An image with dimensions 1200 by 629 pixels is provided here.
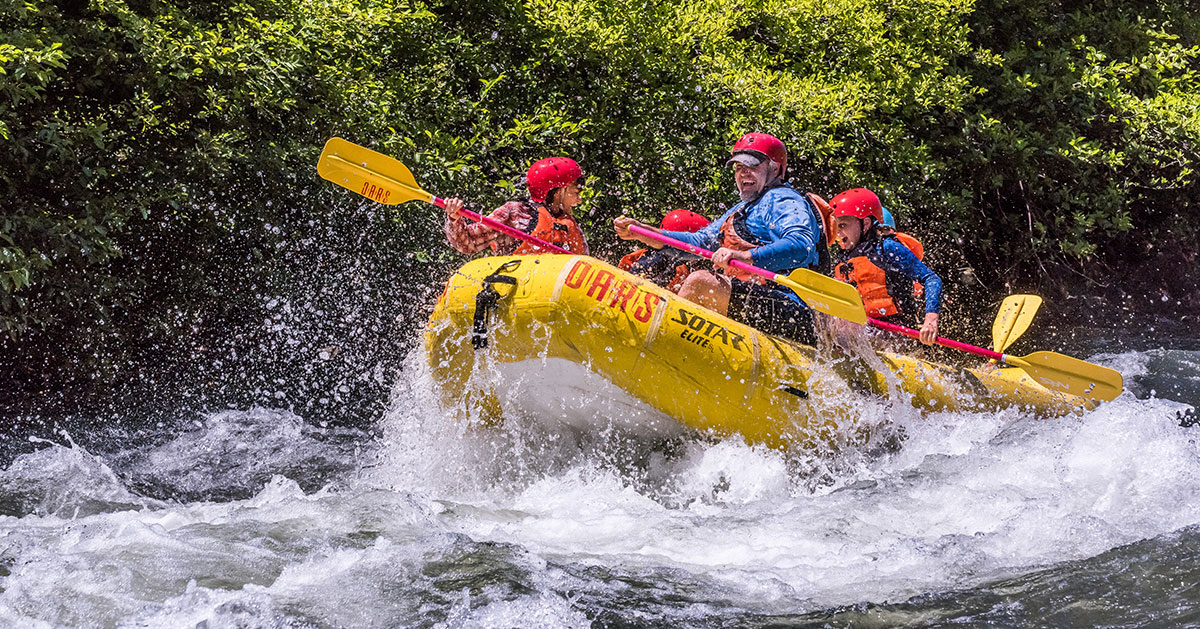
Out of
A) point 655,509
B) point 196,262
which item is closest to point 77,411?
point 196,262

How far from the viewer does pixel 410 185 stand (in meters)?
5.12

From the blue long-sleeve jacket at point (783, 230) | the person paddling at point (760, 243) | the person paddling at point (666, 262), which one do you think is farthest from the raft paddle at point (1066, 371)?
the person paddling at point (666, 262)

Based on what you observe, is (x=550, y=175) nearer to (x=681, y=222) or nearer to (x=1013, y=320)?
(x=681, y=222)

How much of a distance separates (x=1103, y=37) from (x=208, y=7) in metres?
7.18

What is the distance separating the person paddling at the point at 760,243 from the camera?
15.4ft

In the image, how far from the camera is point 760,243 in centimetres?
486

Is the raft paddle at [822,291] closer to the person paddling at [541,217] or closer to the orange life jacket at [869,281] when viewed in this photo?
the orange life jacket at [869,281]

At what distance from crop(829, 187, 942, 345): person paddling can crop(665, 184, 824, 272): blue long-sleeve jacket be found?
1.56ft

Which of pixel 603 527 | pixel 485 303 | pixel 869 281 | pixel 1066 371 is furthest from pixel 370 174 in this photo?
pixel 1066 371

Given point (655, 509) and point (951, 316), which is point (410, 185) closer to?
point (655, 509)

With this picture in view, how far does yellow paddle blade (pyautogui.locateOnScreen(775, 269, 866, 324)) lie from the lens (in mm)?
4570

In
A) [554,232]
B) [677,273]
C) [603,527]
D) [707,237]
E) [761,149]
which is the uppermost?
[761,149]

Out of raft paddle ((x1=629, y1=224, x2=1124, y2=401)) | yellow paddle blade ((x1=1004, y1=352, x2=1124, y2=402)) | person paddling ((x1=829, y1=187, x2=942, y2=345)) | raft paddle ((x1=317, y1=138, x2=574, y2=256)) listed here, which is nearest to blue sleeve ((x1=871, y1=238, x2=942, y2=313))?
person paddling ((x1=829, y1=187, x2=942, y2=345))

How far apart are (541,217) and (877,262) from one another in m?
1.74
